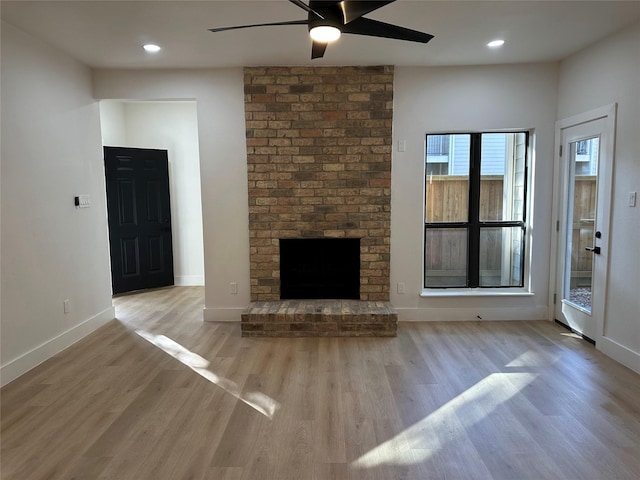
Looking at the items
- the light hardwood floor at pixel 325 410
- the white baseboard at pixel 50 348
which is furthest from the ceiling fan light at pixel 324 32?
the white baseboard at pixel 50 348

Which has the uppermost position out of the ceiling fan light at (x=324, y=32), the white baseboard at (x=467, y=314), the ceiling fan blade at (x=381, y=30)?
the ceiling fan blade at (x=381, y=30)

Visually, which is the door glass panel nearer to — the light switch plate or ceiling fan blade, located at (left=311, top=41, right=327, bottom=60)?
ceiling fan blade, located at (left=311, top=41, right=327, bottom=60)

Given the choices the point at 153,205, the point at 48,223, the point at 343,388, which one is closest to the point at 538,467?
the point at 343,388

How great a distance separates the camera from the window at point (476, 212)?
433 centimetres

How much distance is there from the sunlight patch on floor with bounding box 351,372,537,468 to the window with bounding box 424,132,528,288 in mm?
1642

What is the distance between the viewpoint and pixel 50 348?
339 centimetres

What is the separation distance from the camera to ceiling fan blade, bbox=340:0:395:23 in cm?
180

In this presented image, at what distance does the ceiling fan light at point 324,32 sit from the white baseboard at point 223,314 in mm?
3097

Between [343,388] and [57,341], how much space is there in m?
2.64

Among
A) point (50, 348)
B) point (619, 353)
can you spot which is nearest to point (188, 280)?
point (50, 348)

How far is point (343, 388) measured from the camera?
110 inches

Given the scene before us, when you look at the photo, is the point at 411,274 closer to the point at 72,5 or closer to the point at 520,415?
the point at 520,415

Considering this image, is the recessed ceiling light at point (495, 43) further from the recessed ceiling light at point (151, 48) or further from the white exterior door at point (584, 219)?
the recessed ceiling light at point (151, 48)

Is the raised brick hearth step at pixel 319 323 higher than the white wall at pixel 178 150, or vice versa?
the white wall at pixel 178 150
